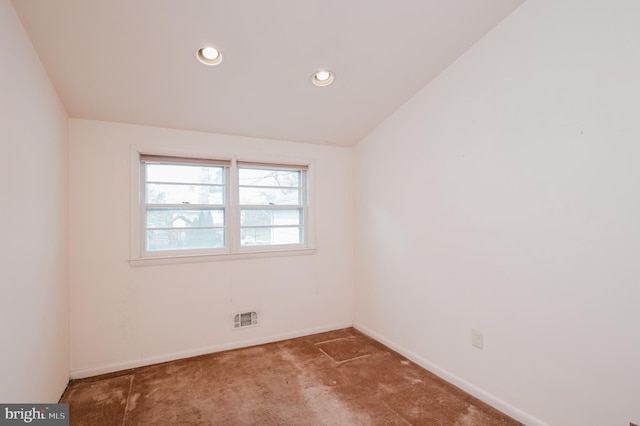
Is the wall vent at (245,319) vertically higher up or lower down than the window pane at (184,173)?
lower down

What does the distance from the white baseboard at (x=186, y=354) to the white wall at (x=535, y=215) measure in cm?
114

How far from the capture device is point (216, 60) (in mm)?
2045

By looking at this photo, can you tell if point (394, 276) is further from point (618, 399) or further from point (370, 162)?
point (618, 399)

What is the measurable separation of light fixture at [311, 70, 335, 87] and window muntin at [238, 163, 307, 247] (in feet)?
3.64

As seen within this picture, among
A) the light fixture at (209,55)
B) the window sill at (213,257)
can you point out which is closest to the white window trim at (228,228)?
the window sill at (213,257)

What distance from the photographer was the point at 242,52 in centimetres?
199

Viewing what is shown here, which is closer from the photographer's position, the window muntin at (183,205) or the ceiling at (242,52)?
the ceiling at (242,52)

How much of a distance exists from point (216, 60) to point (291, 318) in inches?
98.1

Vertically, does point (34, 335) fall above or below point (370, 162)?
below

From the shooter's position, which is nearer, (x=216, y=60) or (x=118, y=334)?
(x=216, y=60)

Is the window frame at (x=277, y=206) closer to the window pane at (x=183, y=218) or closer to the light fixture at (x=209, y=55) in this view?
the window pane at (x=183, y=218)

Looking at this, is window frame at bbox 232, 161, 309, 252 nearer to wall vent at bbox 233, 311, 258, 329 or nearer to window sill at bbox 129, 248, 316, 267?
window sill at bbox 129, 248, 316, 267

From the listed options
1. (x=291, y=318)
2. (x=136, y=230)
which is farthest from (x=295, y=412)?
(x=136, y=230)

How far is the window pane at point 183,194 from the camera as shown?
275 cm
